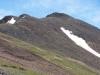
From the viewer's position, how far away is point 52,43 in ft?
435

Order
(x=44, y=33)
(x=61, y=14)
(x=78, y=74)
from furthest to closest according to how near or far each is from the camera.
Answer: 1. (x=61, y=14)
2. (x=44, y=33)
3. (x=78, y=74)

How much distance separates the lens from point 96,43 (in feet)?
506

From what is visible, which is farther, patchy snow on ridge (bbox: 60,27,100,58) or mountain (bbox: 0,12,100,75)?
patchy snow on ridge (bbox: 60,27,100,58)

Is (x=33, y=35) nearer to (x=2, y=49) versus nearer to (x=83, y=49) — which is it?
(x=83, y=49)

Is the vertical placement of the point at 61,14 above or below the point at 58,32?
above

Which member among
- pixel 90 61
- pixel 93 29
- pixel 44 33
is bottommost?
pixel 90 61

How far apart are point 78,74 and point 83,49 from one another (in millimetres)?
53905

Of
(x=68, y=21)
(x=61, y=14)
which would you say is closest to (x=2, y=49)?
(x=68, y=21)

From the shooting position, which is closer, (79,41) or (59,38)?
(59,38)

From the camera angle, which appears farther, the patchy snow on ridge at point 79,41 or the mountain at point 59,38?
the patchy snow on ridge at point 79,41

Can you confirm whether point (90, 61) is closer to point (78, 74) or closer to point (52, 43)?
point (52, 43)

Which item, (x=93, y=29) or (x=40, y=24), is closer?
(x=40, y=24)

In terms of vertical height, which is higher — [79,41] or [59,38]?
[79,41]

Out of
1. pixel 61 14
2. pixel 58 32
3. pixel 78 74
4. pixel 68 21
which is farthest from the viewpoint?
pixel 61 14
